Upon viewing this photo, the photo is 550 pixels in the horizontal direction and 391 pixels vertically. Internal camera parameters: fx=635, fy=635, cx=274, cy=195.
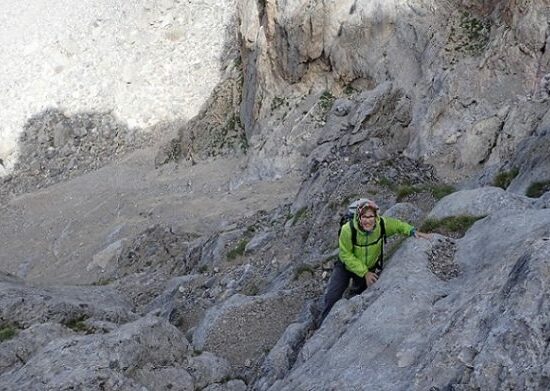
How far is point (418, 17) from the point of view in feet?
84.7

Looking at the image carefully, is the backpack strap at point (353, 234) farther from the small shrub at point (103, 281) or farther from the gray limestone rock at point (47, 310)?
the small shrub at point (103, 281)

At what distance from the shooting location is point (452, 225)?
1061 centimetres

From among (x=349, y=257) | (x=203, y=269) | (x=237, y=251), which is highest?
(x=349, y=257)

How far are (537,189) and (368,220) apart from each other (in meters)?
5.21

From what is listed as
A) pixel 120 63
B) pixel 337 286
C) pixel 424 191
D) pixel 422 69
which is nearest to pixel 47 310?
pixel 337 286

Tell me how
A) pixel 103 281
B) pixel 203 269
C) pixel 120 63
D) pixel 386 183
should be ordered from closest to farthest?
pixel 386 183
pixel 203 269
pixel 103 281
pixel 120 63

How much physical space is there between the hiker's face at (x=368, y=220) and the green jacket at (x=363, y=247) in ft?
0.55

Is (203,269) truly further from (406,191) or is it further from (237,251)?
(406,191)

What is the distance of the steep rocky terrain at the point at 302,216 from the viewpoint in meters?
6.88

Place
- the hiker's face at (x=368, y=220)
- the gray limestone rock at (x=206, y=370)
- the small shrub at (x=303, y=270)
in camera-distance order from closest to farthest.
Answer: the hiker's face at (x=368, y=220)
the gray limestone rock at (x=206, y=370)
the small shrub at (x=303, y=270)

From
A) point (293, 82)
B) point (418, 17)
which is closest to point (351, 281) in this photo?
point (418, 17)

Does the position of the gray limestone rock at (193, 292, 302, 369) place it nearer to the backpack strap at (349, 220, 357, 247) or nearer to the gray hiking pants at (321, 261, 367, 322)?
the gray hiking pants at (321, 261, 367, 322)

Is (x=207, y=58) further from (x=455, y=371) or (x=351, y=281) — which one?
(x=455, y=371)

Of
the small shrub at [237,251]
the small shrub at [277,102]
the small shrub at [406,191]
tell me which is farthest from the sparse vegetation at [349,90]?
the small shrub at [406,191]
